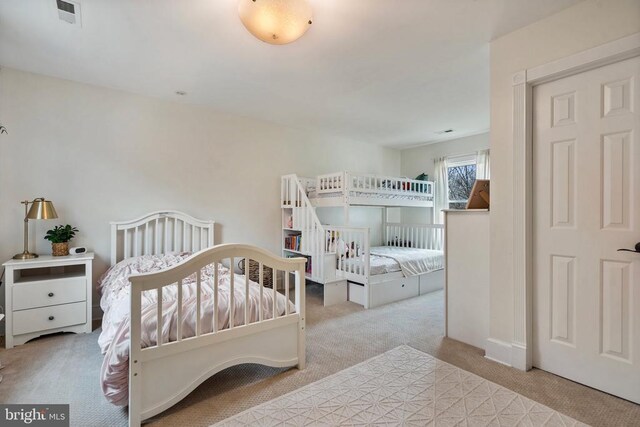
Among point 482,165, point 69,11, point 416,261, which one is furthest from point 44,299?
point 482,165

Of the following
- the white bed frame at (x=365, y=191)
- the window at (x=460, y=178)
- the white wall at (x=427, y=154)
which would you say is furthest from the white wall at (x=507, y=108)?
the window at (x=460, y=178)

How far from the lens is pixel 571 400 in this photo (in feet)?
5.92

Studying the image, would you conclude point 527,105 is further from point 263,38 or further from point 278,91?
point 278,91

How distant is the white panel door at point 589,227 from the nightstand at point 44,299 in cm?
377

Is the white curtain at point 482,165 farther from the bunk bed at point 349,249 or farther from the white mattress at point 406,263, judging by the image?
the white mattress at point 406,263

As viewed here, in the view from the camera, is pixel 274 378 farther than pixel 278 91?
No

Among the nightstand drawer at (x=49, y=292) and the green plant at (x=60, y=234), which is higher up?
the green plant at (x=60, y=234)

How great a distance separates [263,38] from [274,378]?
7.27 feet

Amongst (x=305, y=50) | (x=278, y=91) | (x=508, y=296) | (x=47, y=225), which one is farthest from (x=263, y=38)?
(x=47, y=225)

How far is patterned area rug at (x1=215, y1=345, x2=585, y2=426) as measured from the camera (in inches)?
64.0

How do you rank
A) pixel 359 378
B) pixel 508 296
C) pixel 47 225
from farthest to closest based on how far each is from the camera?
1. pixel 47 225
2. pixel 508 296
3. pixel 359 378

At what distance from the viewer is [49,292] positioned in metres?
2.66

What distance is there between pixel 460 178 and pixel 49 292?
563cm

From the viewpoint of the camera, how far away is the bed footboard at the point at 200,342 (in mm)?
1554
